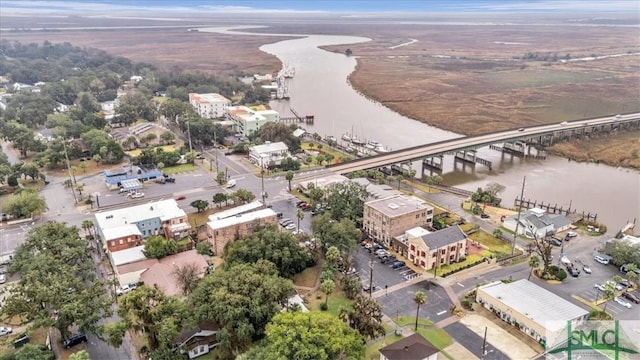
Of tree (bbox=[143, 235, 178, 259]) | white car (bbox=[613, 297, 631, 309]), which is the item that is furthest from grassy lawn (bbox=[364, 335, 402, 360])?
tree (bbox=[143, 235, 178, 259])

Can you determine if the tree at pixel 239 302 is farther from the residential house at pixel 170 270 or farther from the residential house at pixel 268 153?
the residential house at pixel 268 153

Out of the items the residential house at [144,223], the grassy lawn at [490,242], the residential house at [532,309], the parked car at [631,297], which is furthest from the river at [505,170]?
the residential house at [144,223]

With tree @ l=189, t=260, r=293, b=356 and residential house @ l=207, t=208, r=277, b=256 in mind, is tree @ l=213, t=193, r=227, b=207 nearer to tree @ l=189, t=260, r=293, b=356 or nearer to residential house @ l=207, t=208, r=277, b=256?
residential house @ l=207, t=208, r=277, b=256

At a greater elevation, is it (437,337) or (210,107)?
(210,107)

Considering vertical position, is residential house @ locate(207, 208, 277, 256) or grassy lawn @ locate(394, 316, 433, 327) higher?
residential house @ locate(207, 208, 277, 256)

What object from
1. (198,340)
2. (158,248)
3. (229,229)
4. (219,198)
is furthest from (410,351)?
(219,198)

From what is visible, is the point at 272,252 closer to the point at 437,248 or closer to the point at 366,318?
the point at 366,318
